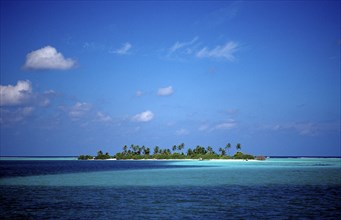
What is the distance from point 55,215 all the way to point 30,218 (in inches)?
81.8

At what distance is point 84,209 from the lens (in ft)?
111

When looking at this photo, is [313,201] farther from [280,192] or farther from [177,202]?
[177,202]

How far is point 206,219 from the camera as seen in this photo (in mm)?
28953

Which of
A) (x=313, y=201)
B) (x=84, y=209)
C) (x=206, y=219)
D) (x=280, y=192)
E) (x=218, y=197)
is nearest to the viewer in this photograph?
(x=206, y=219)

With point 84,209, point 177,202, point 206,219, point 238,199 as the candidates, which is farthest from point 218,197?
point 84,209

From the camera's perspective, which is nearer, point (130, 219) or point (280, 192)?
point (130, 219)

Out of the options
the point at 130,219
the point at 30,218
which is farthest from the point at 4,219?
the point at 130,219

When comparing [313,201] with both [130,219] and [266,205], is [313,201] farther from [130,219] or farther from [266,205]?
[130,219]

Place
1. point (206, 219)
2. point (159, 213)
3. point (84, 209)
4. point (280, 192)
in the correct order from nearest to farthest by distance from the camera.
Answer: point (206, 219), point (159, 213), point (84, 209), point (280, 192)

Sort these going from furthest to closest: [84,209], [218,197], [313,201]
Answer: [218,197] < [313,201] < [84,209]

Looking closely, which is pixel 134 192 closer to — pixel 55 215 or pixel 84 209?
pixel 84 209

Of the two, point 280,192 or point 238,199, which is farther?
point 280,192

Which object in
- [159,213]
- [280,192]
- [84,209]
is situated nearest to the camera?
[159,213]

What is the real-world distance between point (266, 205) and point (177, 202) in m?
9.00
